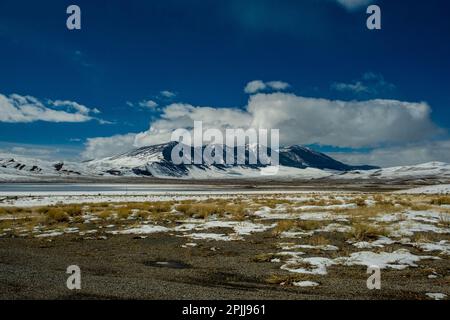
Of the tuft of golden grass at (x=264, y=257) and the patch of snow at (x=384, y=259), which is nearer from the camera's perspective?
the patch of snow at (x=384, y=259)

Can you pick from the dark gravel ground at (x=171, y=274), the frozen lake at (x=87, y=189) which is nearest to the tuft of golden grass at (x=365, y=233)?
the dark gravel ground at (x=171, y=274)

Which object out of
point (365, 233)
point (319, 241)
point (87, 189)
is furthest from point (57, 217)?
point (87, 189)

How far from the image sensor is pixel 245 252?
16656 mm

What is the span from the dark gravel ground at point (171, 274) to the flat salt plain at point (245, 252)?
3cm

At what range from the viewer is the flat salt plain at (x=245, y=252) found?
10.3 metres

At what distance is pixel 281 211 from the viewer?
31.5 m

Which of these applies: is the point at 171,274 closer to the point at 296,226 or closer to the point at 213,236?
the point at 213,236

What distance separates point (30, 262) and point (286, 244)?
10.4 m

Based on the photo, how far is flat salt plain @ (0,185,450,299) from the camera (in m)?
10.3

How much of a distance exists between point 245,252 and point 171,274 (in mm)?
4964

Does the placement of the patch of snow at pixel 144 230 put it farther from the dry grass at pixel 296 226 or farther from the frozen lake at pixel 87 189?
the frozen lake at pixel 87 189
